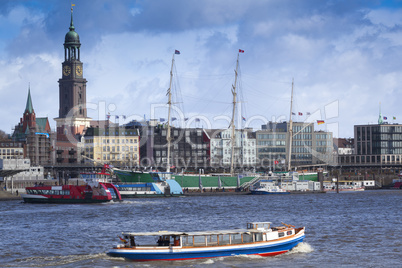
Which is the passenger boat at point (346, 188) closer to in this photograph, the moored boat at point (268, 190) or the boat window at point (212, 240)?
the moored boat at point (268, 190)

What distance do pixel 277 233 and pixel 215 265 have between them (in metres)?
6.34

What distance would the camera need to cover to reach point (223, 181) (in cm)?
16325

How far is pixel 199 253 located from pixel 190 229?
20.2 meters

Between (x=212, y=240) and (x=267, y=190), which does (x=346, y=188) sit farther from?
(x=212, y=240)

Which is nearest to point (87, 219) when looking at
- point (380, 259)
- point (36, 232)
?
point (36, 232)

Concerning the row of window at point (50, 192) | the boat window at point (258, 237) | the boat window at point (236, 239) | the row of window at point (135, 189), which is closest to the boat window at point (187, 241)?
the boat window at point (236, 239)

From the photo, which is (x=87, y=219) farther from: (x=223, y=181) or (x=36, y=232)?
(x=223, y=181)

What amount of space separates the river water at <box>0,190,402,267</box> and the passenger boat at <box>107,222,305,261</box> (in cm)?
54

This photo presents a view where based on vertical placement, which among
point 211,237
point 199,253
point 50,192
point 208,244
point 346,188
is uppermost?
point 50,192

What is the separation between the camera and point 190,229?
225 ft

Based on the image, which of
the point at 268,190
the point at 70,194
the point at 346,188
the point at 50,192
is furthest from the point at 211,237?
the point at 346,188

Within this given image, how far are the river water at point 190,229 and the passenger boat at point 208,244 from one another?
0.54 m

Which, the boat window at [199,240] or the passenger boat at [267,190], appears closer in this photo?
the boat window at [199,240]

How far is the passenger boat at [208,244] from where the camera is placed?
156 ft
